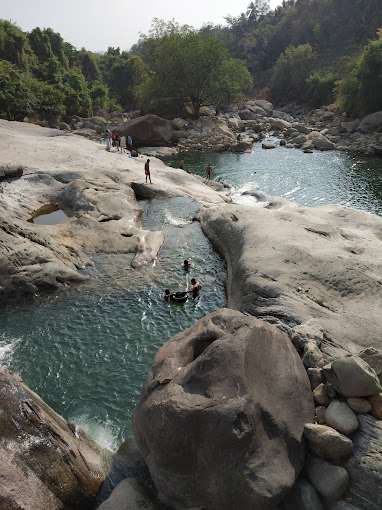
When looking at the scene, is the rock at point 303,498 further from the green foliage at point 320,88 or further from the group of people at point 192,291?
the green foliage at point 320,88

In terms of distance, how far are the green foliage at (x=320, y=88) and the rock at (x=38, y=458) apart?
255 ft

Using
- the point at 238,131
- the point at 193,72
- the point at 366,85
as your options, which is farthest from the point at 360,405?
the point at 238,131

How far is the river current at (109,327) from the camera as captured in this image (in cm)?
1080

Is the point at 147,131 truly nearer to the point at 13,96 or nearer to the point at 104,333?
the point at 13,96

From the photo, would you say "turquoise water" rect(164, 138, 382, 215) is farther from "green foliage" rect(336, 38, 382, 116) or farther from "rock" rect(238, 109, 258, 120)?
"rock" rect(238, 109, 258, 120)

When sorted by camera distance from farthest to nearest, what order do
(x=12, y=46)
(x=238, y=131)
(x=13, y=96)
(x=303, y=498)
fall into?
(x=12, y=46) < (x=238, y=131) < (x=13, y=96) < (x=303, y=498)

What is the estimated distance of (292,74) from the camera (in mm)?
82438

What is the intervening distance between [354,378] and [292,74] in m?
89.0

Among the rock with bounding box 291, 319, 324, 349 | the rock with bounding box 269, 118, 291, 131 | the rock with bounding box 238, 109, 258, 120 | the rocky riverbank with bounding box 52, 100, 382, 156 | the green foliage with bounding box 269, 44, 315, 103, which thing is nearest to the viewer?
the rock with bounding box 291, 319, 324, 349

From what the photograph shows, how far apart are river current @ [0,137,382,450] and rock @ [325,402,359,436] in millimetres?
5392

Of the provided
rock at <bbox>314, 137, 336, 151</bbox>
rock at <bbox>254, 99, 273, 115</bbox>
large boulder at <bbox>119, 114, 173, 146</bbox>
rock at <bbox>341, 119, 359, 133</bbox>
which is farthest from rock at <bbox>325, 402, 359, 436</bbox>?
rock at <bbox>254, 99, 273, 115</bbox>

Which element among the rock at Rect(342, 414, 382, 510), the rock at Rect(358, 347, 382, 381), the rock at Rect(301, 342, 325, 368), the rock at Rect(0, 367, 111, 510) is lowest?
the rock at Rect(0, 367, 111, 510)

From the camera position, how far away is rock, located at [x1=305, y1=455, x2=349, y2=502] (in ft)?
20.7

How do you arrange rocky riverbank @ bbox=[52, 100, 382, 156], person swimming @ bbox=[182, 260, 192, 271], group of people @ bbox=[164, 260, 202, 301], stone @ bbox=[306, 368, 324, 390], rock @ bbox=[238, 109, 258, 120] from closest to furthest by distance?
stone @ bbox=[306, 368, 324, 390], group of people @ bbox=[164, 260, 202, 301], person swimming @ bbox=[182, 260, 192, 271], rocky riverbank @ bbox=[52, 100, 382, 156], rock @ bbox=[238, 109, 258, 120]
